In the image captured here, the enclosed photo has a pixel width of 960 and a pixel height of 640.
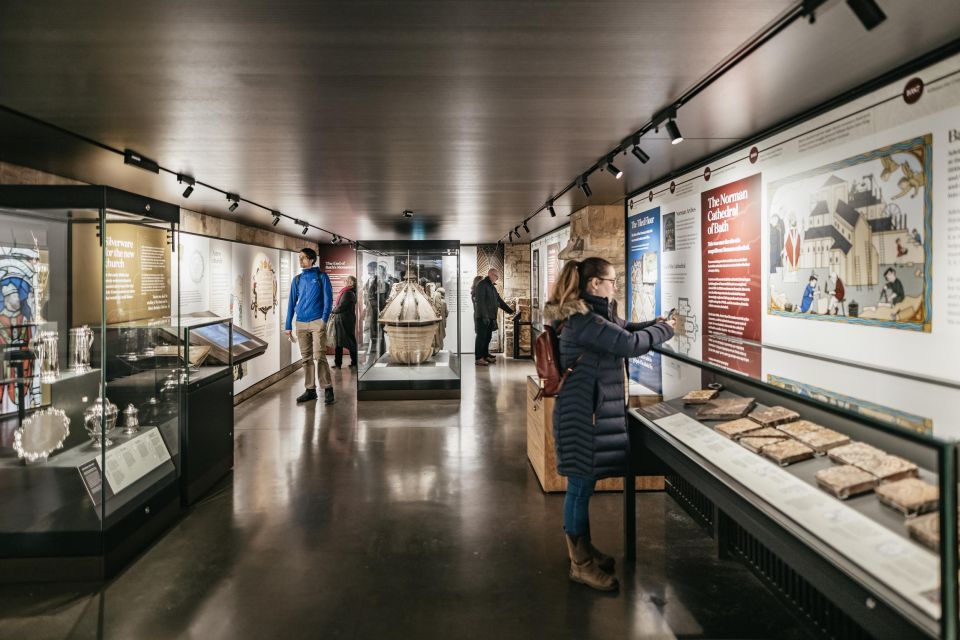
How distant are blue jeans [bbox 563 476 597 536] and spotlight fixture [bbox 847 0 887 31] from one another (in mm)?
2174

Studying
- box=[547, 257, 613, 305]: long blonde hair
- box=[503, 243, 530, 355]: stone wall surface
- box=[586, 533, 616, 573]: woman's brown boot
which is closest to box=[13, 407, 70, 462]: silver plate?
box=[547, 257, 613, 305]: long blonde hair

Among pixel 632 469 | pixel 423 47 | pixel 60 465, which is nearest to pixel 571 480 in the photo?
pixel 632 469

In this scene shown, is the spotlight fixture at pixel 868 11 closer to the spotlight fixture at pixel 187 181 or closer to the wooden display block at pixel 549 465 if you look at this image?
the wooden display block at pixel 549 465

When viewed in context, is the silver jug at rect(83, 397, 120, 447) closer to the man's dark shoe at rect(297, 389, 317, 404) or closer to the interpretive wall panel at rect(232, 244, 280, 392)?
the interpretive wall panel at rect(232, 244, 280, 392)

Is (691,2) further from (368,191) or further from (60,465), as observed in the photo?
(368,191)

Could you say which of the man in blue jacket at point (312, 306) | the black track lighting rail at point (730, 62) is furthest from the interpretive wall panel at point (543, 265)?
the black track lighting rail at point (730, 62)

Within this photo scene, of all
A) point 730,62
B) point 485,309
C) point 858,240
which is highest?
point 730,62

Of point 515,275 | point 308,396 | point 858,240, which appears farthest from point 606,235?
point 515,275

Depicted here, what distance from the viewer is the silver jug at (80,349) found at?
11.2ft

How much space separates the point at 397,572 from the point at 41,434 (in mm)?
2226

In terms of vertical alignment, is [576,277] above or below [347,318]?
above

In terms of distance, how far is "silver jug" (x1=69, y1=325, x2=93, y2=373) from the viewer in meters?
3.40

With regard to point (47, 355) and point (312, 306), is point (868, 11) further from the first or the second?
point (312, 306)

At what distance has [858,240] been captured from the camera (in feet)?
9.28
